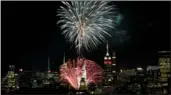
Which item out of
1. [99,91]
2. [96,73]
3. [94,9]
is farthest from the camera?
[96,73]

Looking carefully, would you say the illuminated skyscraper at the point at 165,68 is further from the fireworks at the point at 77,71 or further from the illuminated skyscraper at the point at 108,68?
the fireworks at the point at 77,71

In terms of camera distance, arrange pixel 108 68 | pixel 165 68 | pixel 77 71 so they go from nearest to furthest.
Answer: pixel 165 68 → pixel 77 71 → pixel 108 68

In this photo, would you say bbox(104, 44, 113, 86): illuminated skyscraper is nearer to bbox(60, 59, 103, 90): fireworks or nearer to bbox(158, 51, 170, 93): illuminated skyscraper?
bbox(60, 59, 103, 90): fireworks

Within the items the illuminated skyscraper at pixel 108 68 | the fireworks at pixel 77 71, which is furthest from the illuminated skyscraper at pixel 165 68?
the fireworks at pixel 77 71

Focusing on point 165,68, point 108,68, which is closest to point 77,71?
point 108,68

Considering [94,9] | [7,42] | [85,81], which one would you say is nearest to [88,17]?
[94,9]

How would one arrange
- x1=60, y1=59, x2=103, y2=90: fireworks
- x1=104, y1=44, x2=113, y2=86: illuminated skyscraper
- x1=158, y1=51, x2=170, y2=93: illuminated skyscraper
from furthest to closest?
1. x1=104, y1=44, x2=113, y2=86: illuminated skyscraper
2. x1=60, y1=59, x2=103, y2=90: fireworks
3. x1=158, y1=51, x2=170, y2=93: illuminated skyscraper

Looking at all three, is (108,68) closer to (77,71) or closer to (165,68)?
(77,71)

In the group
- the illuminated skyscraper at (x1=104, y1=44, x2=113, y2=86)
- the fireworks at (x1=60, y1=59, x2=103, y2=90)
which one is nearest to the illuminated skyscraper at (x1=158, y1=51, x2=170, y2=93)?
the illuminated skyscraper at (x1=104, y1=44, x2=113, y2=86)

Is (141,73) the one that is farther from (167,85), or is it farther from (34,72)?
(34,72)
